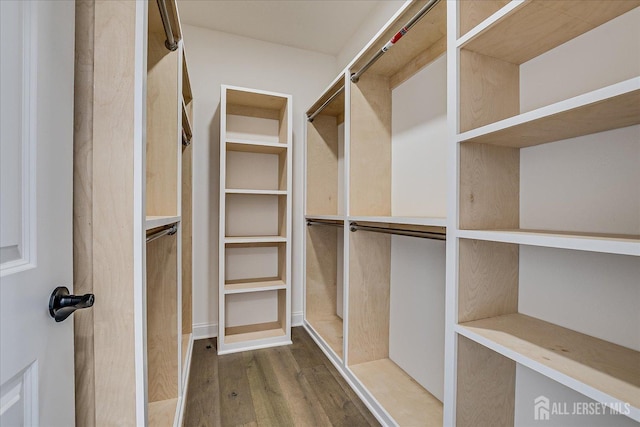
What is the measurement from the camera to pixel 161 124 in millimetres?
1484

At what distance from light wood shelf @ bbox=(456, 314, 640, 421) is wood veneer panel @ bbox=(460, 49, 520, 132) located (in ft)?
2.32

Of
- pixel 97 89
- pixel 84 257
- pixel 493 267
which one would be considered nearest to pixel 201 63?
pixel 97 89

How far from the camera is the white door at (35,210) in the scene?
1.61ft

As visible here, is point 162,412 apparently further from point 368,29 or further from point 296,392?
point 368,29

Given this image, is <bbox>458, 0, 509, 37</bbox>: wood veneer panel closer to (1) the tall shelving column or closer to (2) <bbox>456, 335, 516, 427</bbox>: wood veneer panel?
(1) the tall shelving column

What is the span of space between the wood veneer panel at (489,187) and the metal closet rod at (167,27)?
132 cm

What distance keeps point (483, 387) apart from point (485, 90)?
1.10 metres

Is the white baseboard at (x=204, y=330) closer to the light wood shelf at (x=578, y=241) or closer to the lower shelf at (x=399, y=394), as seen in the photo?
the lower shelf at (x=399, y=394)

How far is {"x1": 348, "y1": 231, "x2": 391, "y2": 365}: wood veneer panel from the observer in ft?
6.24

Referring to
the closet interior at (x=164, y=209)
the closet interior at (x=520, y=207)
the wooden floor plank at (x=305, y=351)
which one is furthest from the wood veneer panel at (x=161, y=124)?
the wooden floor plank at (x=305, y=351)

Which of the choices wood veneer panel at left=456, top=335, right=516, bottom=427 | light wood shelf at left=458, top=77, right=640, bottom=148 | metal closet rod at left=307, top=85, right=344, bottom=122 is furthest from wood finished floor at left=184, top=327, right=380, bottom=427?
metal closet rod at left=307, top=85, right=344, bottom=122

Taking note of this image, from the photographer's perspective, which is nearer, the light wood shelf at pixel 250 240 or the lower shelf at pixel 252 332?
the light wood shelf at pixel 250 240

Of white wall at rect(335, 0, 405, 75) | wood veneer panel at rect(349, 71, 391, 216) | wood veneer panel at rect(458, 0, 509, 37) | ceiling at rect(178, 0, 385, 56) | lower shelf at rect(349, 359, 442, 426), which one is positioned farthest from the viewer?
ceiling at rect(178, 0, 385, 56)

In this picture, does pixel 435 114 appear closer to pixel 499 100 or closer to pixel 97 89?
pixel 499 100
